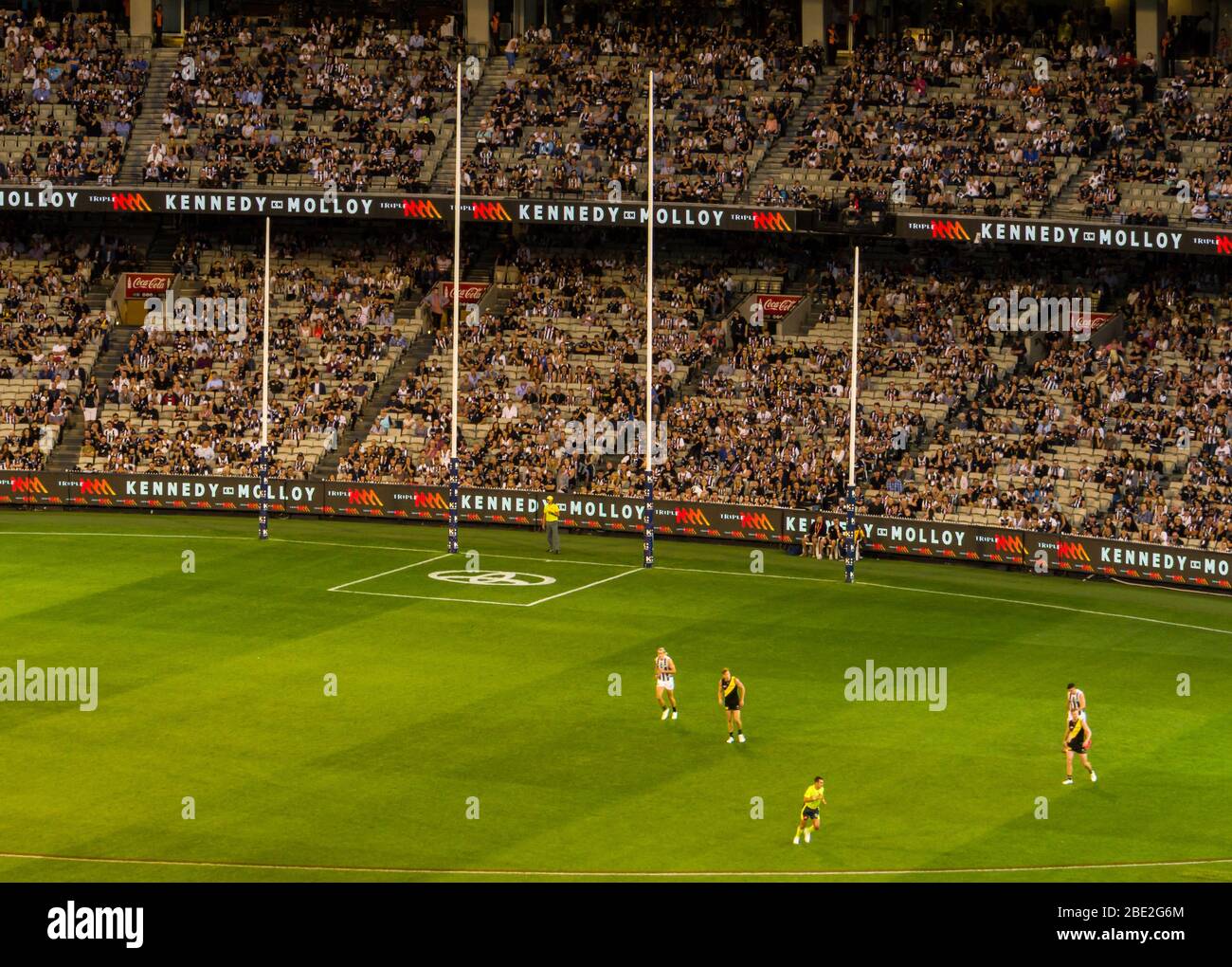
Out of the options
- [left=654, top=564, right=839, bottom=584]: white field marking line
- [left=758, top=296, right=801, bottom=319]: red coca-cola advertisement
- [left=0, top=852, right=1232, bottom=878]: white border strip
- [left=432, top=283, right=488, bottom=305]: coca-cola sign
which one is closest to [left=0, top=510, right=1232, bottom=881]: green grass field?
[left=0, top=852, right=1232, bottom=878]: white border strip

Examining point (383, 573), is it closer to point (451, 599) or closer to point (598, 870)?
point (451, 599)

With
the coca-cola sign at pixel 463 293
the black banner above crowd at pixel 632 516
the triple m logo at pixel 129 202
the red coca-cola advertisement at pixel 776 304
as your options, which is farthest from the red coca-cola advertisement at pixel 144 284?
the red coca-cola advertisement at pixel 776 304

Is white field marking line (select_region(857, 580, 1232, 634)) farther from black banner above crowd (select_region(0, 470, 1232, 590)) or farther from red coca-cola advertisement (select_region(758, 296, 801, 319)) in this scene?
red coca-cola advertisement (select_region(758, 296, 801, 319))

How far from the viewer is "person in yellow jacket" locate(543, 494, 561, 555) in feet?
179

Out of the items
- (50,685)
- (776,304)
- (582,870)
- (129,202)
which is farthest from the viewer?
(129,202)

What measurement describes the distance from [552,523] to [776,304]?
1443cm

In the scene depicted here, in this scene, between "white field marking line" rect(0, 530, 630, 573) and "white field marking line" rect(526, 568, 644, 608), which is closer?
"white field marking line" rect(526, 568, 644, 608)

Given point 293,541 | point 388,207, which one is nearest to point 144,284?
point 388,207

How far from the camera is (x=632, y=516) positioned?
57781 millimetres

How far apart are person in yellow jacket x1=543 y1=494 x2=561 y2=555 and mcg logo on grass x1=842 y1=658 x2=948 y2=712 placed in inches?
574

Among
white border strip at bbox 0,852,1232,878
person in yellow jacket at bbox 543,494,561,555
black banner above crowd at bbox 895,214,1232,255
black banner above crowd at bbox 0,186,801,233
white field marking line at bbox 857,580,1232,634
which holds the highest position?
black banner above crowd at bbox 0,186,801,233

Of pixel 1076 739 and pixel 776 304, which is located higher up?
pixel 776 304

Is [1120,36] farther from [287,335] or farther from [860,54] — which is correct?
[287,335]

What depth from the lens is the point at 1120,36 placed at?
66562 mm
